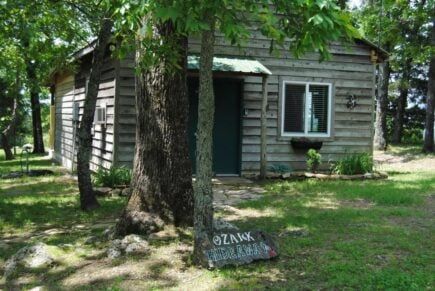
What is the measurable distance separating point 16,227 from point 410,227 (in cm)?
528

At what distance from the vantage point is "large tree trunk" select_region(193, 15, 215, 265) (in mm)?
4484

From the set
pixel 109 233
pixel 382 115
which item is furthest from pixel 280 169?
pixel 382 115

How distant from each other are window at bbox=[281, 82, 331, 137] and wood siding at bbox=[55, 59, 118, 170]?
13.5 ft

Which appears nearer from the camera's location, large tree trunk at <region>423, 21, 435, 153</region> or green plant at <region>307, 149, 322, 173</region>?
green plant at <region>307, 149, 322, 173</region>

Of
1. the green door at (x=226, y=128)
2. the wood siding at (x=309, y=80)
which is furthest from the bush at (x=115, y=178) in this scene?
the wood siding at (x=309, y=80)

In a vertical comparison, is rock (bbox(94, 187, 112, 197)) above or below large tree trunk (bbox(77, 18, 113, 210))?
below

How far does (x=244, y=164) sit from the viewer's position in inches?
468

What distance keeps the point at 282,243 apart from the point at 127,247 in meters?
1.68

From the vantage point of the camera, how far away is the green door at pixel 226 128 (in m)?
11.7

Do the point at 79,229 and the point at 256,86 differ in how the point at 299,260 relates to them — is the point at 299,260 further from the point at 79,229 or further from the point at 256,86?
the point at 256,86

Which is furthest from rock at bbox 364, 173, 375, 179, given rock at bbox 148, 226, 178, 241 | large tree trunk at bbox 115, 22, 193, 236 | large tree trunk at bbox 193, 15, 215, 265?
large tree trunk at bbox 193, 15, 215, 265

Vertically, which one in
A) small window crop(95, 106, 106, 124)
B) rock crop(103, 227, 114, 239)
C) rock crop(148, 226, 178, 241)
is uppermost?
small window crop(95, 106, 106, 124)

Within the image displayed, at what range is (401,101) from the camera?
25.3m

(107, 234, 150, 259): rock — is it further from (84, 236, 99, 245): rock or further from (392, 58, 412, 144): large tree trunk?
(392, 58, 412, 144): large tree trunk
